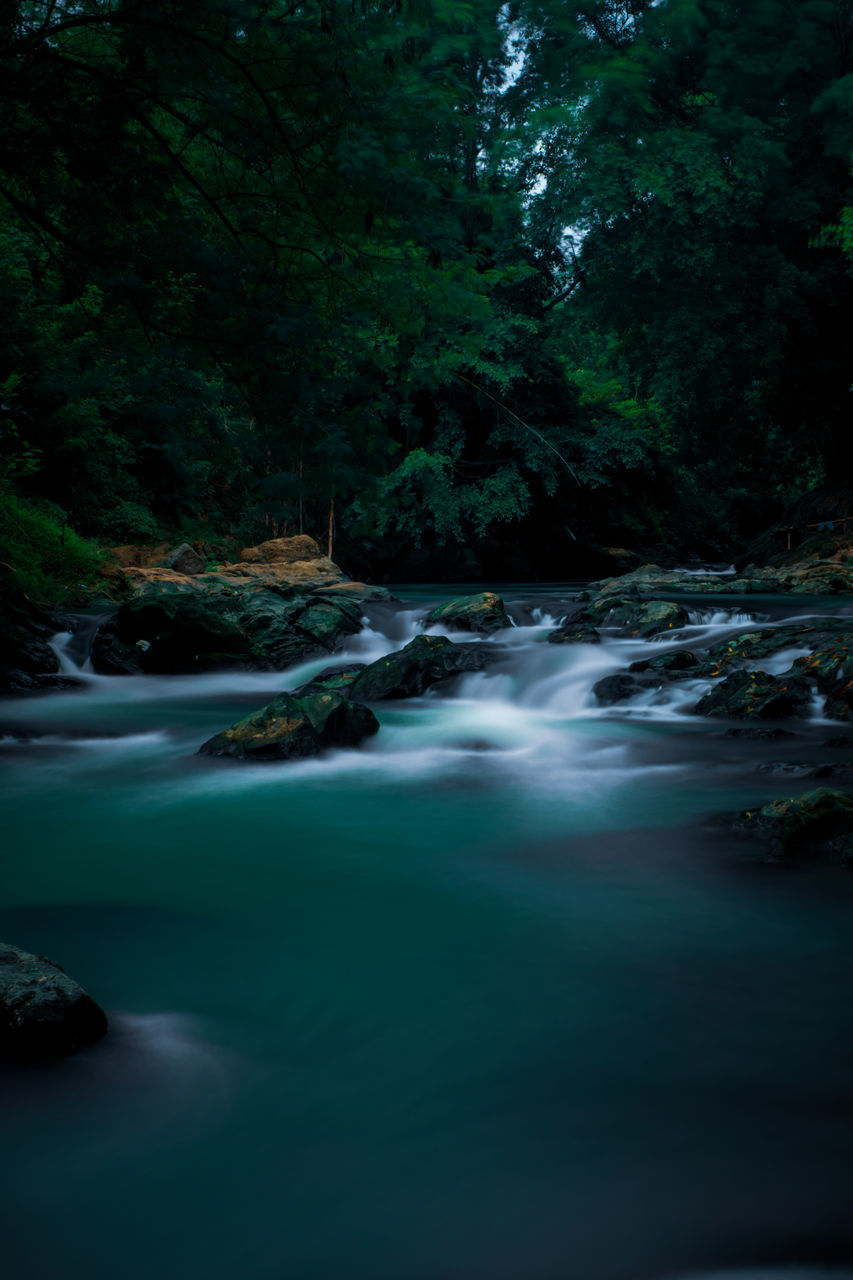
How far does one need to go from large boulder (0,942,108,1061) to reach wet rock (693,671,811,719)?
6.38 meters

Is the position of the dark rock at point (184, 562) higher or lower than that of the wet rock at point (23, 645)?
higher

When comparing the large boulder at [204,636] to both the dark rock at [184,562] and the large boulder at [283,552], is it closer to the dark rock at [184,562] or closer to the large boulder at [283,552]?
the dark rock at [184,562]

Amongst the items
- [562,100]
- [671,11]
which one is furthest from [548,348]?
[671,11]

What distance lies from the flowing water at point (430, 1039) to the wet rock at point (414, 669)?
3288 mm

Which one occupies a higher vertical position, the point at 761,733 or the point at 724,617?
the point at 724,617

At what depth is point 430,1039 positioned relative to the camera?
8.98 ft

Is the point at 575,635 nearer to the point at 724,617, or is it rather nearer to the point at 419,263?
the point at 724,617

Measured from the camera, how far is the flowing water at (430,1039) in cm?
191

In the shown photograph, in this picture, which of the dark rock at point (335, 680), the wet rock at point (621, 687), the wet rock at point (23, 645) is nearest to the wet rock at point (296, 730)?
the dark rock at point (335, 680)

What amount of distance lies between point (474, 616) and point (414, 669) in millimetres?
4229

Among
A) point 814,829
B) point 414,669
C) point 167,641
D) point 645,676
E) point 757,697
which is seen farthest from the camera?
point 167,641

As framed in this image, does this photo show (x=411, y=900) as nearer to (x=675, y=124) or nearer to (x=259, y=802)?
(x=259, y=802)

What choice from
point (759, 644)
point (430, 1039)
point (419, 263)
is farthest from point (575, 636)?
point (430, 1039)

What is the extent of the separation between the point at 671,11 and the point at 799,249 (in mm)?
5400
